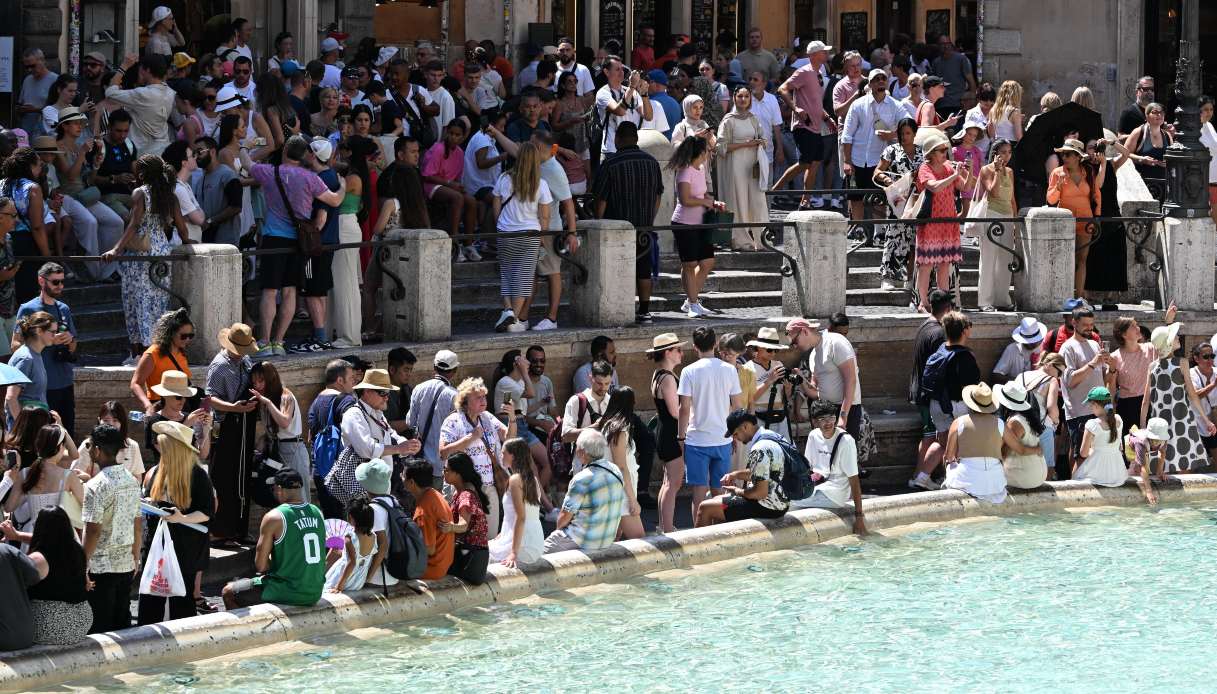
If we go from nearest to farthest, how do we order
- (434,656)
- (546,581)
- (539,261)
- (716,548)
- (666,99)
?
1. (434,656)
2. (546,581)
3. (716,548)
4. (539,261)
5. (666,99)

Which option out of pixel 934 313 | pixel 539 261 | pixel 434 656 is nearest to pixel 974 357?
pixel 934 313

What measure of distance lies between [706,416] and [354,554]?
348 cm

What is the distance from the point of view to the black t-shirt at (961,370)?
17375 millimetres

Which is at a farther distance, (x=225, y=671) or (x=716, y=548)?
(x=716, y=548)

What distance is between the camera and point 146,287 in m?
15.0

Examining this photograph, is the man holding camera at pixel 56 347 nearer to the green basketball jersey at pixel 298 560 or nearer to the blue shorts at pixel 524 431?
the green basketball jersey at pixel 298 560

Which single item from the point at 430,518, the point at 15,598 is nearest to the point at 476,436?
the point at 430,518

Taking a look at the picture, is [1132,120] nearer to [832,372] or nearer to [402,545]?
[832,372]

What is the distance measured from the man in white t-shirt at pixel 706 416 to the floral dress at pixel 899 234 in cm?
402

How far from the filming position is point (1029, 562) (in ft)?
50.7

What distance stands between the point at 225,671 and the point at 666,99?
33.8ft

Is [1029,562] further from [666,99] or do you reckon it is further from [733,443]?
[666,99]

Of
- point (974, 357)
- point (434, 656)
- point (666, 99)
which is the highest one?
point (666, 99)

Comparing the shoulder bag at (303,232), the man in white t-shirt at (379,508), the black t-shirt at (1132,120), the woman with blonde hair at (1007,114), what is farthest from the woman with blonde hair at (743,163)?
the man in white t-shirt at (379,508)
